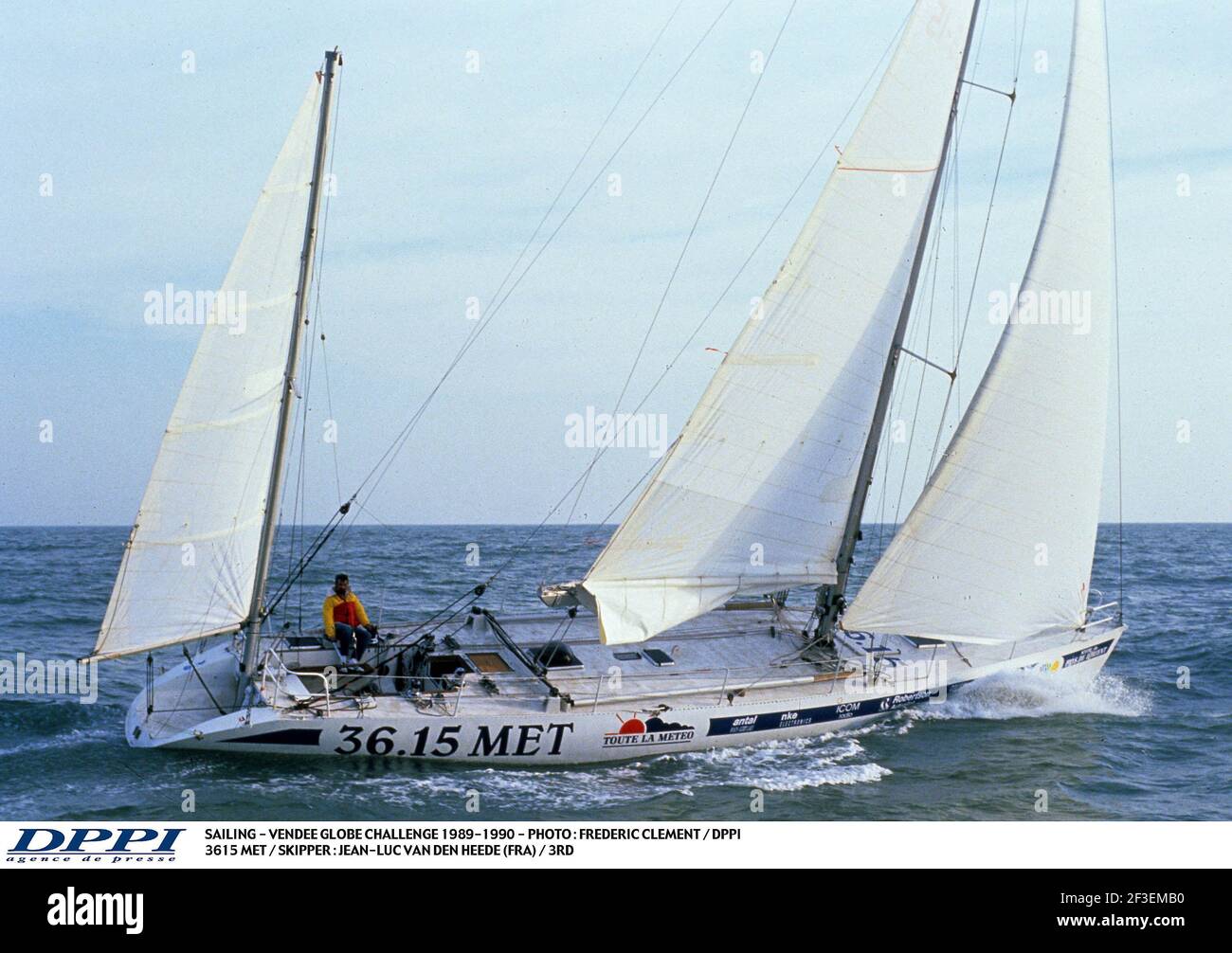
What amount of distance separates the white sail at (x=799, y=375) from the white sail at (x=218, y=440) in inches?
174

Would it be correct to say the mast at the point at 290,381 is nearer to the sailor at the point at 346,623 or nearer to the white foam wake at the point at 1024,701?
the sailor at the point at 346,623

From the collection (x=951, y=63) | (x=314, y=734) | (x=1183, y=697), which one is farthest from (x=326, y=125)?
(x=1183, y=697)

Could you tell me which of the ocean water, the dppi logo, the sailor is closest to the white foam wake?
the ocean water

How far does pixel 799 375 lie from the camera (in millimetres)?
14820

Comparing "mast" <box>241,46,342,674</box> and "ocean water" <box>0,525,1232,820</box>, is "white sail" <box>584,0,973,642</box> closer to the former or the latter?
"ocean water" <box>0,525,1232,820</box>

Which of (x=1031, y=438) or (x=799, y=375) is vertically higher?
(x=799, y=375)

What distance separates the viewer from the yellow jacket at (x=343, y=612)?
14547mm

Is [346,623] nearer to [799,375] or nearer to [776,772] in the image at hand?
[776,772]

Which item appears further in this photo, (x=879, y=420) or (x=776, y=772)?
(x=879, y=420)

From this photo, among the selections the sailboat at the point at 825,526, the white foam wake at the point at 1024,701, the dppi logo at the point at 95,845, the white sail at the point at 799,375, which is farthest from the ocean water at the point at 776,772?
the dppi logo at the point at 95,845

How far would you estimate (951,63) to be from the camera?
14984 mm

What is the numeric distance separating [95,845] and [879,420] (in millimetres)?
10884

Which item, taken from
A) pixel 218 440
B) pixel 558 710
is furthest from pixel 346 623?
pixel 218 440
